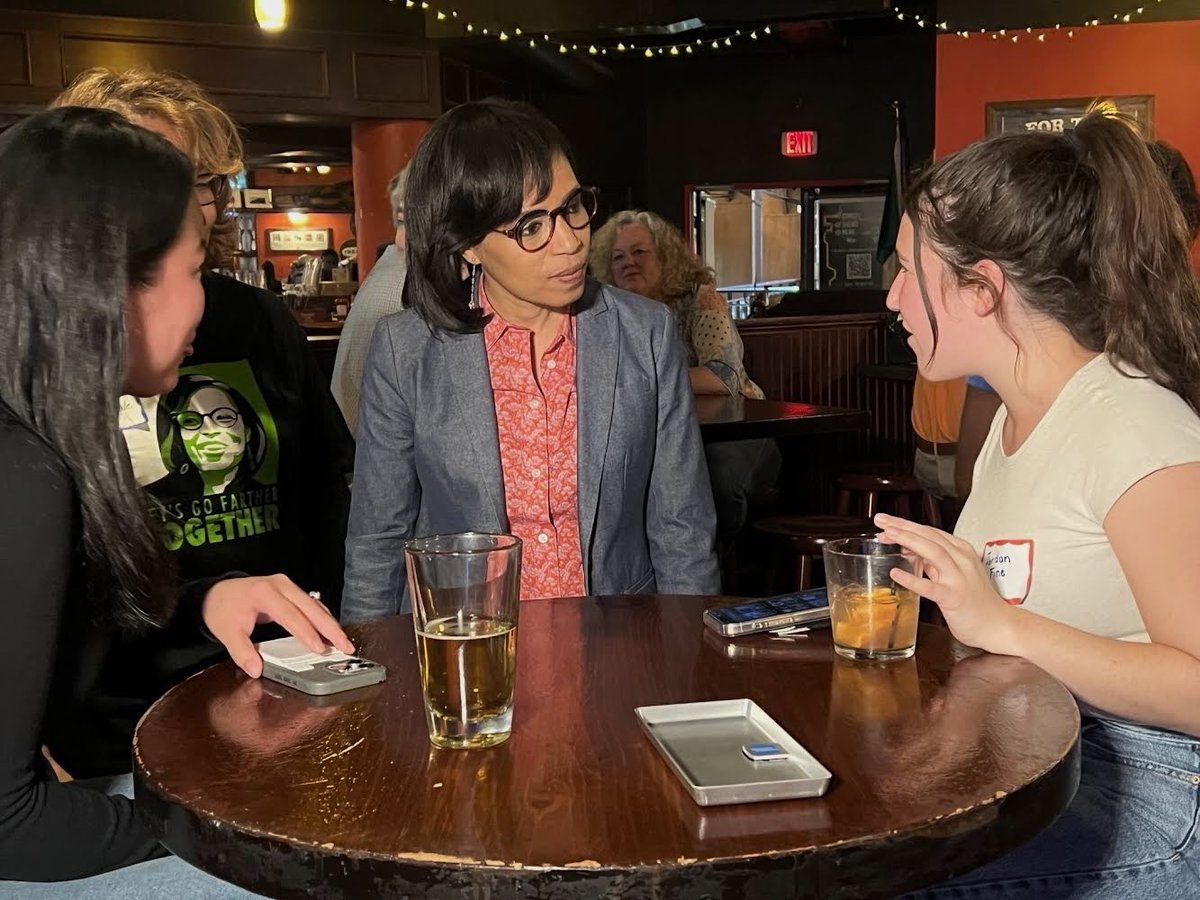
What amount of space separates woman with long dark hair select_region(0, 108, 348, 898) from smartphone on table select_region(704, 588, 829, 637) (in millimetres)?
435

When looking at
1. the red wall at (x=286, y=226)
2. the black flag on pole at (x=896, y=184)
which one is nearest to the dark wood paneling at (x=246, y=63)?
the black flag on pole at (x=896, y=184)

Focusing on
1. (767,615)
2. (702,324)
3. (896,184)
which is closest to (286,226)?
(896,184)

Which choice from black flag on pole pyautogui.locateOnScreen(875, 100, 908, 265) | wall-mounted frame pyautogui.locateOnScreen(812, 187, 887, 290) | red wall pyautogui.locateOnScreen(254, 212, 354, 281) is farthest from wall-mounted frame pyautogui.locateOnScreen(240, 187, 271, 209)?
black flag on pole pyautogui.locateOnScreen(875, 100, 908, 265)

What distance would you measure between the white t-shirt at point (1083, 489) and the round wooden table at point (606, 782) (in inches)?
5.7

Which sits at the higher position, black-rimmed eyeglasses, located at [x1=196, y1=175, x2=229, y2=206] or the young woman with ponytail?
black-rimmed eyeglasses, located at [x1=196, y1=175, x2=229, y2=206]

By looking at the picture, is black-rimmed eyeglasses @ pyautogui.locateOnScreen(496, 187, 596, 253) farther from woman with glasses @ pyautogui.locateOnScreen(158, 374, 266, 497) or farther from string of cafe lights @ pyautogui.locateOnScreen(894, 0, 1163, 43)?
string of cafe lights @ pyautogui.locateOnScreen(894, 0, 1163, 43)

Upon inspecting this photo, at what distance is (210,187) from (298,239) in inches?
593

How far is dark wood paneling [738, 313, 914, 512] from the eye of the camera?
6129mm

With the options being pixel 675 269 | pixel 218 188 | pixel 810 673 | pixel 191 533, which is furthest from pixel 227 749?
pixel 675 269

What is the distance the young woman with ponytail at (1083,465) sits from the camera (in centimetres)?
125

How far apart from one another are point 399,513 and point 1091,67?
7404 mm

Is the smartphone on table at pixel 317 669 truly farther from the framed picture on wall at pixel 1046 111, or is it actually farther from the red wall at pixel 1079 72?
the framed picture on wall at pixel 1046 111

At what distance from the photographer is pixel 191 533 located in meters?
1.92

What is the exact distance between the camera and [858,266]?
1201 centimetres
